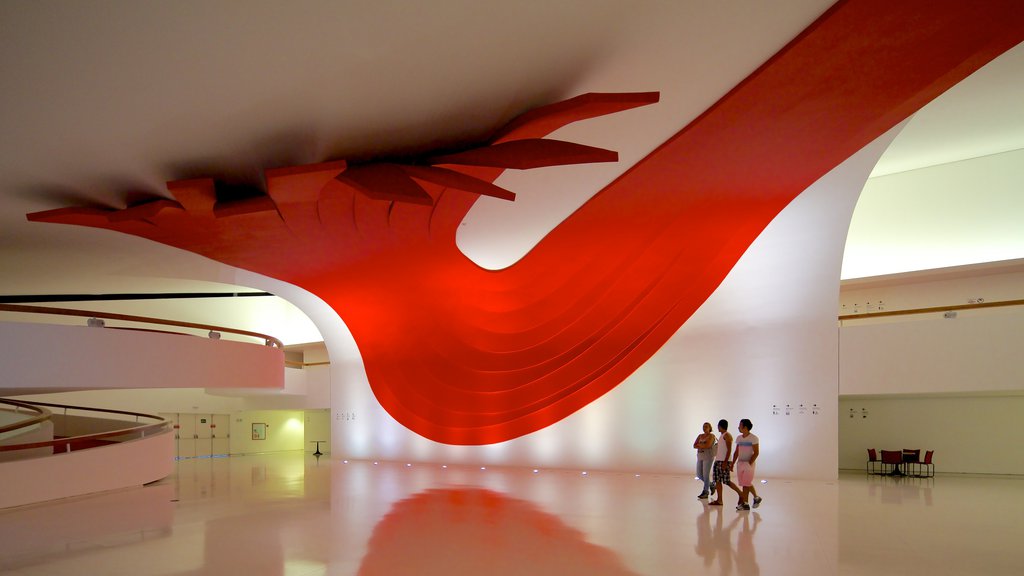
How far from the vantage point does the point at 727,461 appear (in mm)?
8125

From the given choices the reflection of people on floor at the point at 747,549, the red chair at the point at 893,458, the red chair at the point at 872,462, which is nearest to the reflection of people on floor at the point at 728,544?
the reflection of people on floor at the point at 747,549

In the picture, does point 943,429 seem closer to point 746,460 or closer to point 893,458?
point 893,458

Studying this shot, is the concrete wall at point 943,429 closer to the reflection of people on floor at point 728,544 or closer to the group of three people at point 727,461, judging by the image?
the group of three people at point 727,461

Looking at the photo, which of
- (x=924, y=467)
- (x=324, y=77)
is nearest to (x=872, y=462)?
(x=924, y=467)

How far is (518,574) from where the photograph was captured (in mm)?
4629

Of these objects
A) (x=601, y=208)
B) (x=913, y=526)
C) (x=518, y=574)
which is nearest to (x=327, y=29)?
(x=518, y=574)

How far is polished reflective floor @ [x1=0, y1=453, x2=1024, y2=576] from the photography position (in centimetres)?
497

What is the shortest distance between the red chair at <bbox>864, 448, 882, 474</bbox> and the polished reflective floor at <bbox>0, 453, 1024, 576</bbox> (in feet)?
5.44

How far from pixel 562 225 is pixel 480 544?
18.5 ft

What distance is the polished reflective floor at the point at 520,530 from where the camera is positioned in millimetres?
4969

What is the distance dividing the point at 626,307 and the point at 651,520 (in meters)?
5.39

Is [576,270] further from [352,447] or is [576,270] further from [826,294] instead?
[352,447]

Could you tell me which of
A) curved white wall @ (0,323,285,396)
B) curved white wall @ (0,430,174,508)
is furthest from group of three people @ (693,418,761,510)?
curved white wall @ (0,430,174,508)

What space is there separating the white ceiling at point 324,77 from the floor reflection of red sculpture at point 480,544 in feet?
12.2
